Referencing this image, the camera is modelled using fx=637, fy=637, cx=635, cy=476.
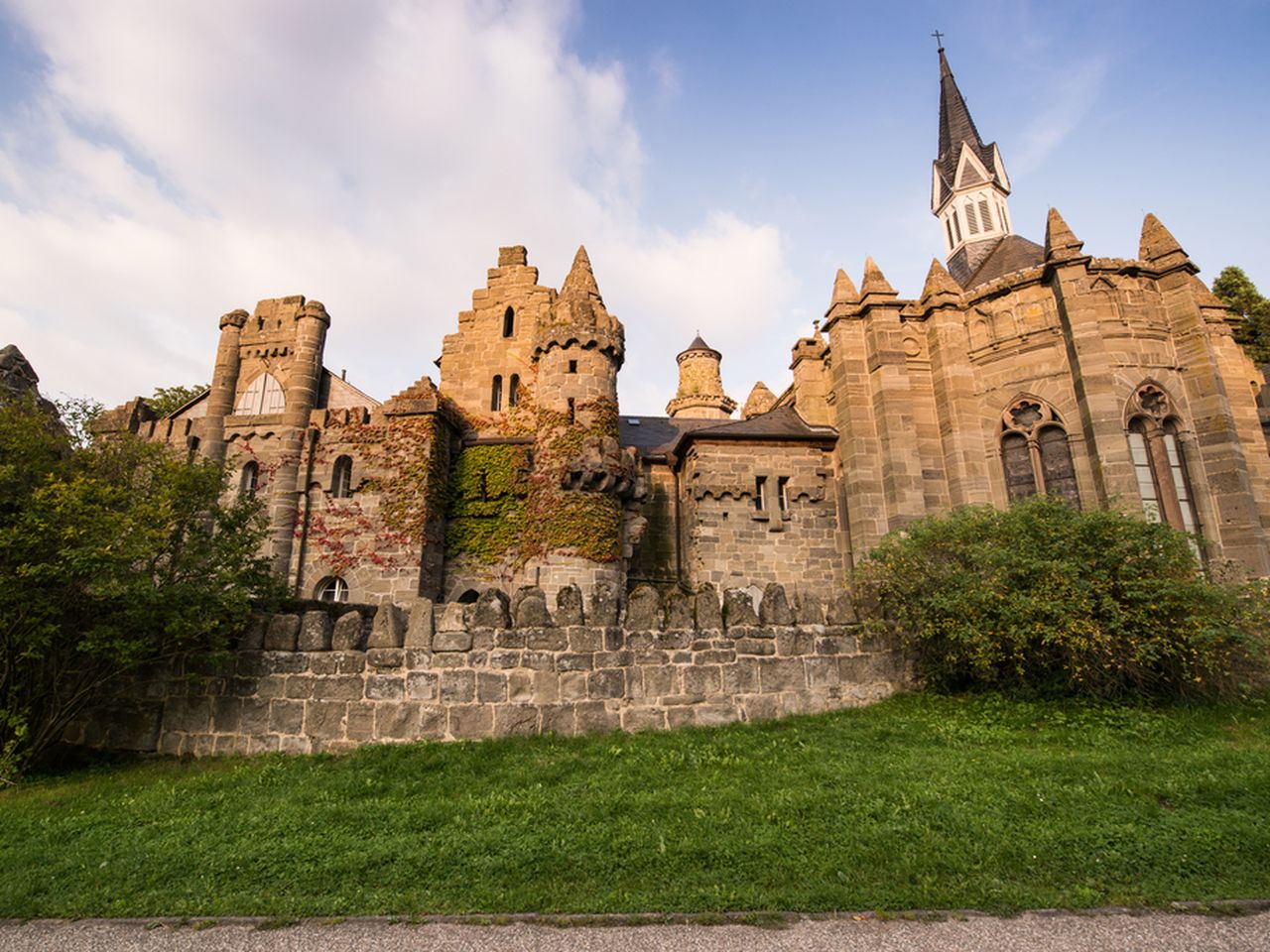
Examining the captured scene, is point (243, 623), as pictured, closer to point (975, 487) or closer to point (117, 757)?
point (117, 757)

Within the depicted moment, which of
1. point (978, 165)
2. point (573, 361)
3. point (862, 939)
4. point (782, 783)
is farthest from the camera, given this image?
point (978, 165)

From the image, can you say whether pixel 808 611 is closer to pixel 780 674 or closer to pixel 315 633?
pixel 780 674

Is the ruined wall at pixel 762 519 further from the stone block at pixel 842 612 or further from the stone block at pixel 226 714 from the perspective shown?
the stone block at pixel 226 714

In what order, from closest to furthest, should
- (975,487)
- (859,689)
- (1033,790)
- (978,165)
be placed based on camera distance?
(1033,790), (859,689), (975,487), (978,165)

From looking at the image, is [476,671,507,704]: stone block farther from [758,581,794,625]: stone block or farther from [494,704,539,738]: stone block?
[758,581,794,625]: stone block

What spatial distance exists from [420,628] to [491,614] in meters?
0.97

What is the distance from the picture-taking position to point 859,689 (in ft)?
32.4

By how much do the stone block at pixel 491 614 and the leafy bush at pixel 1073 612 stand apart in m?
5.64

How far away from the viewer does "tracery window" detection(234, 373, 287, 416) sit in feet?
65.7

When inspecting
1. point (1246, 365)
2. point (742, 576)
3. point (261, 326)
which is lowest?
point (742, 576)

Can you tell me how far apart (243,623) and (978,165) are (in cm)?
4008

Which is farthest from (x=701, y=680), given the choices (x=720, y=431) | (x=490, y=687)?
(x=720, y=431)

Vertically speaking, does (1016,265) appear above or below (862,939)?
above

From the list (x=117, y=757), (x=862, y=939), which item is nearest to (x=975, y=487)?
(x=862, y=939)
